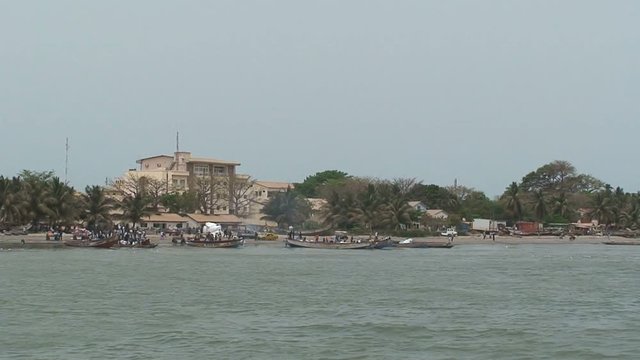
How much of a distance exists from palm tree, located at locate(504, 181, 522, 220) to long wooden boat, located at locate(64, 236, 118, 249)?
52.5 meters

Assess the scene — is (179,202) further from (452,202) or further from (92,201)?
(452,202)

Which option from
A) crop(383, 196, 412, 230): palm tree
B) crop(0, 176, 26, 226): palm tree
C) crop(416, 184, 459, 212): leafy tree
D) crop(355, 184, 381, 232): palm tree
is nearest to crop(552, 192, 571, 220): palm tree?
crop(416, 184, 459, 212): leafy tree

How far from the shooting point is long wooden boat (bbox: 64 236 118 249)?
222 feet

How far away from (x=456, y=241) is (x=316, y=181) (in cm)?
3938

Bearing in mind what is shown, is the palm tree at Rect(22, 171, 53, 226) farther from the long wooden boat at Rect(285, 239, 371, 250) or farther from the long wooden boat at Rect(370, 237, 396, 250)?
the long wooden boat at Rect(370, 237, 396, 250)

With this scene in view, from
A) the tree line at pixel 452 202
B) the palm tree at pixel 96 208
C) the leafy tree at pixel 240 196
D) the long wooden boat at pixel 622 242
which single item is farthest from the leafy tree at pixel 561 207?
the palm tree at pixel 96 208

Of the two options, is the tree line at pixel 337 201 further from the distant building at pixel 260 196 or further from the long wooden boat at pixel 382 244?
the long wooden boat at pixel 382 244

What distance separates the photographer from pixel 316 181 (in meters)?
123

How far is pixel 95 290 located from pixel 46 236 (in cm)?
4001

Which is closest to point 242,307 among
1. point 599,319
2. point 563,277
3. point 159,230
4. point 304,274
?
point 599,319

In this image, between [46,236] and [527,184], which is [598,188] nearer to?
[527,184]

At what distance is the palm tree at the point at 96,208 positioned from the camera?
79.6 m

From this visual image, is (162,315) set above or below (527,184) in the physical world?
below

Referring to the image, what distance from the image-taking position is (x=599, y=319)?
1035 inches
